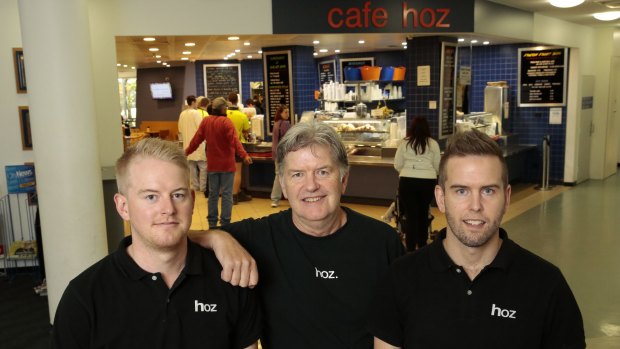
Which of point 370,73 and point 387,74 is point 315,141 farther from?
point 387,74

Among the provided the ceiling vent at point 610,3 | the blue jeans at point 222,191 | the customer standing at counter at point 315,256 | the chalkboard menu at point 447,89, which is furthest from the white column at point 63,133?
the ceiling vent at point 610,3

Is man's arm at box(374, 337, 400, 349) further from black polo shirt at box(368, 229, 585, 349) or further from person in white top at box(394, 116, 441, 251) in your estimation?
person in white top at box(394, 116, 441, 251)

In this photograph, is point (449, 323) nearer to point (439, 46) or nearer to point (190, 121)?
point (439, 46)

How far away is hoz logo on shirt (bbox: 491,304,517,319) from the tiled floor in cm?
297

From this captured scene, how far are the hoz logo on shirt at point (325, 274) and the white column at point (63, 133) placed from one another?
9.71 ft

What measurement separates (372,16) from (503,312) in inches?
204

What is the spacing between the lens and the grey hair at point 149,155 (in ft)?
5.46

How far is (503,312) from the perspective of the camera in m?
1.63

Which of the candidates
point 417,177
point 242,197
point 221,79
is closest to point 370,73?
point 242,197

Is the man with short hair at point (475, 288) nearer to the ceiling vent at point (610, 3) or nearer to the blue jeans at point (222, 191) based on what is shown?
the blue jeans at point (222, 191)

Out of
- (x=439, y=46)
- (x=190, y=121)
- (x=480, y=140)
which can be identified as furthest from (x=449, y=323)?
(x=190, y=121)

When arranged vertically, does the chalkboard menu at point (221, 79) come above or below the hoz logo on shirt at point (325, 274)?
above

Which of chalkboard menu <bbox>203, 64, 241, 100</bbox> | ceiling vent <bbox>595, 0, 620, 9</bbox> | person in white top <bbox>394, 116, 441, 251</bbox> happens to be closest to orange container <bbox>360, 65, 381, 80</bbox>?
ceiling vent <bbox>595, 0, 620, 9</bbox>

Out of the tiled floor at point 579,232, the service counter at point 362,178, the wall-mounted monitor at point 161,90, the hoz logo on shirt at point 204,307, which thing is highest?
the wall-mounted monitor at point 161,90
